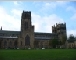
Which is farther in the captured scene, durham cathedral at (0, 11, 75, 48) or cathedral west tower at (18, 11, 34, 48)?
cathedral west tower at (18, 11, 34, 48)

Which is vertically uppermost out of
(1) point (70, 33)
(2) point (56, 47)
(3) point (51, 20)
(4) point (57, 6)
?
(4) point (57, 6)

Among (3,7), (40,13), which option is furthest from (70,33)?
(3,7)

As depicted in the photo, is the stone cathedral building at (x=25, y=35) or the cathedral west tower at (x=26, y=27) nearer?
the stone cathedral building at (x=25, y=35)

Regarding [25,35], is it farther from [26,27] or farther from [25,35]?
[26,27]

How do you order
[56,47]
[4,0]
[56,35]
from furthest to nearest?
[56,35] → [56,47] → [4,0]

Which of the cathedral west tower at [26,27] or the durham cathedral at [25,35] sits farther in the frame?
the cathedral west tower at [26,27]

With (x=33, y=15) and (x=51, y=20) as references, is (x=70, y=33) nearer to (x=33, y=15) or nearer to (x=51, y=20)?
(x=51, y=20)

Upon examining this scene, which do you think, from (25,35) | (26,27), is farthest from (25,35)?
(26,27)

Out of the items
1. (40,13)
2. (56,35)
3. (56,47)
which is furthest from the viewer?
(56,35)

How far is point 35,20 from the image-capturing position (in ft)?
23.6

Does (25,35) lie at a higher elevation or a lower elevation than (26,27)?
lower

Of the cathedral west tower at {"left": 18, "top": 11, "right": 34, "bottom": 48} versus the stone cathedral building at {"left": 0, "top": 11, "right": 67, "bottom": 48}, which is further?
the cathedral west tower at {"left": 18, "top": 11, "right": 34, "bottom": 48}

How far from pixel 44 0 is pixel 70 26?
52.4 inches

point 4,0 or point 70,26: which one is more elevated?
point 4,0
